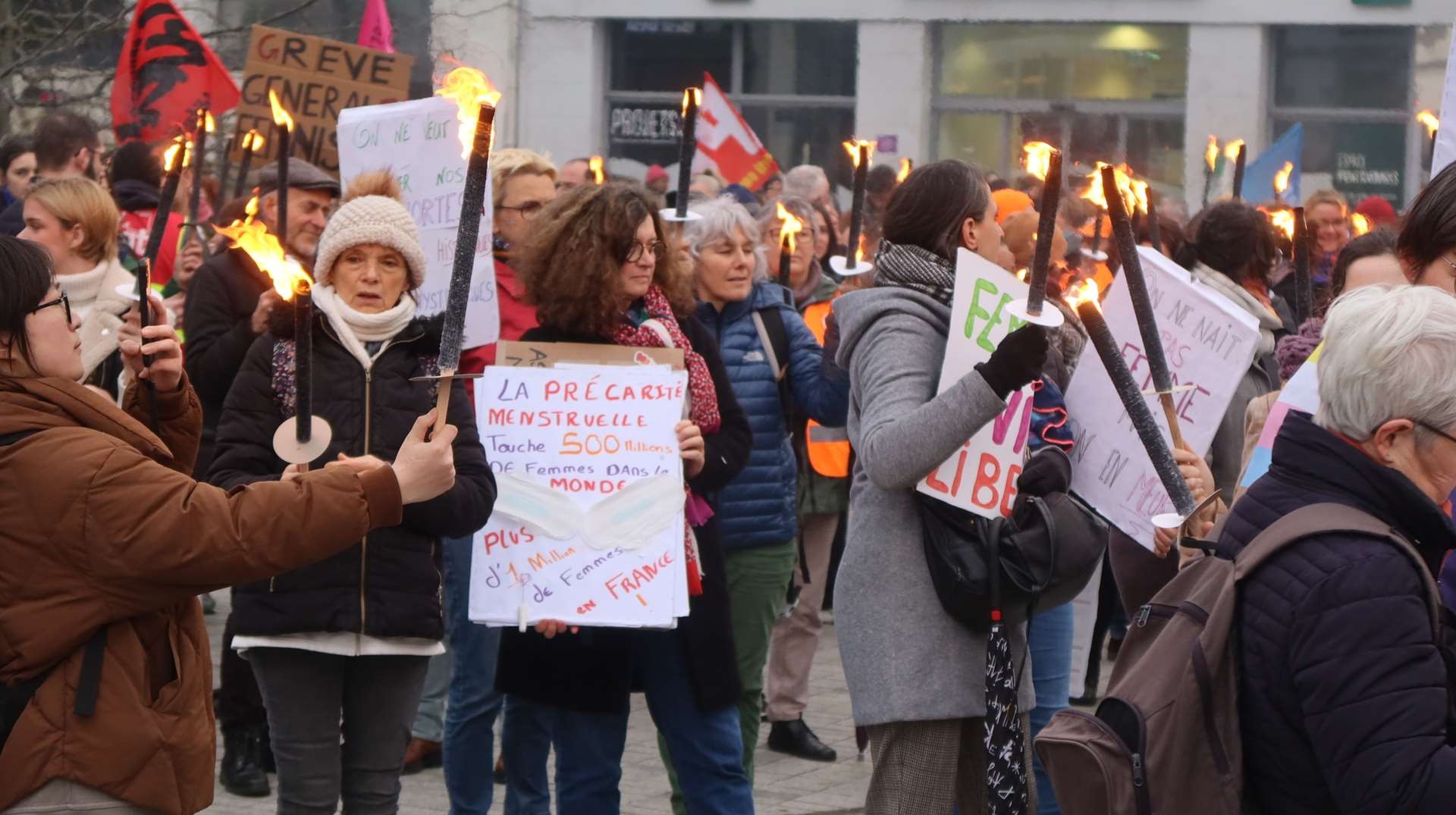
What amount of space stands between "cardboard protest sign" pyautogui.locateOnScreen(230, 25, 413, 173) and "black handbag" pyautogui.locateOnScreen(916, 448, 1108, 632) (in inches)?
214

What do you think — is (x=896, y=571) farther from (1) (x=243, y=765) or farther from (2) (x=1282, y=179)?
(2) (x=1282, y=179)

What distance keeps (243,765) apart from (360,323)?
2.44 meters

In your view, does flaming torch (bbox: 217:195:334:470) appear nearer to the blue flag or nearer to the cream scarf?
the cream scarf

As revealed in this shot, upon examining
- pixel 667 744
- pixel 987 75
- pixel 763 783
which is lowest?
pixel 763 783

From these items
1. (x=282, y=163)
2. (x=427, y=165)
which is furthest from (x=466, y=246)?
(x=282, y=163)

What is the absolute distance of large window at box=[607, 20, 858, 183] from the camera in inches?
821

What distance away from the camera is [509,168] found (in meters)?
6.61

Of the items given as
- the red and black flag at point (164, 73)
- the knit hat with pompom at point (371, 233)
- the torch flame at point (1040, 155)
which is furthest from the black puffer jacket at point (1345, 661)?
the red and black flag at point (164, 73)

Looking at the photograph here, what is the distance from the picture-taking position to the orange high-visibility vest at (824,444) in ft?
25.1

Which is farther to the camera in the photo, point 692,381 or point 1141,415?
point 692,381

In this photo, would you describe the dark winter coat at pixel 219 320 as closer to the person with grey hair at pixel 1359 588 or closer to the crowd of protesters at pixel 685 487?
the crowd of protesters at pixel 685 487

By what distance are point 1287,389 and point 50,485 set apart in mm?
2391

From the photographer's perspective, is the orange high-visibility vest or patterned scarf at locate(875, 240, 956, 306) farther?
the orange high-visibility vest

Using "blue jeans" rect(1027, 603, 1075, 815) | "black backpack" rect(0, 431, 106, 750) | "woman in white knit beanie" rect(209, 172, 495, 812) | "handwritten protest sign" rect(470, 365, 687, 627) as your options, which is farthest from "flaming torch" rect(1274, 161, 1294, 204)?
"black backpack" rect(0, 431, 106, 750)
